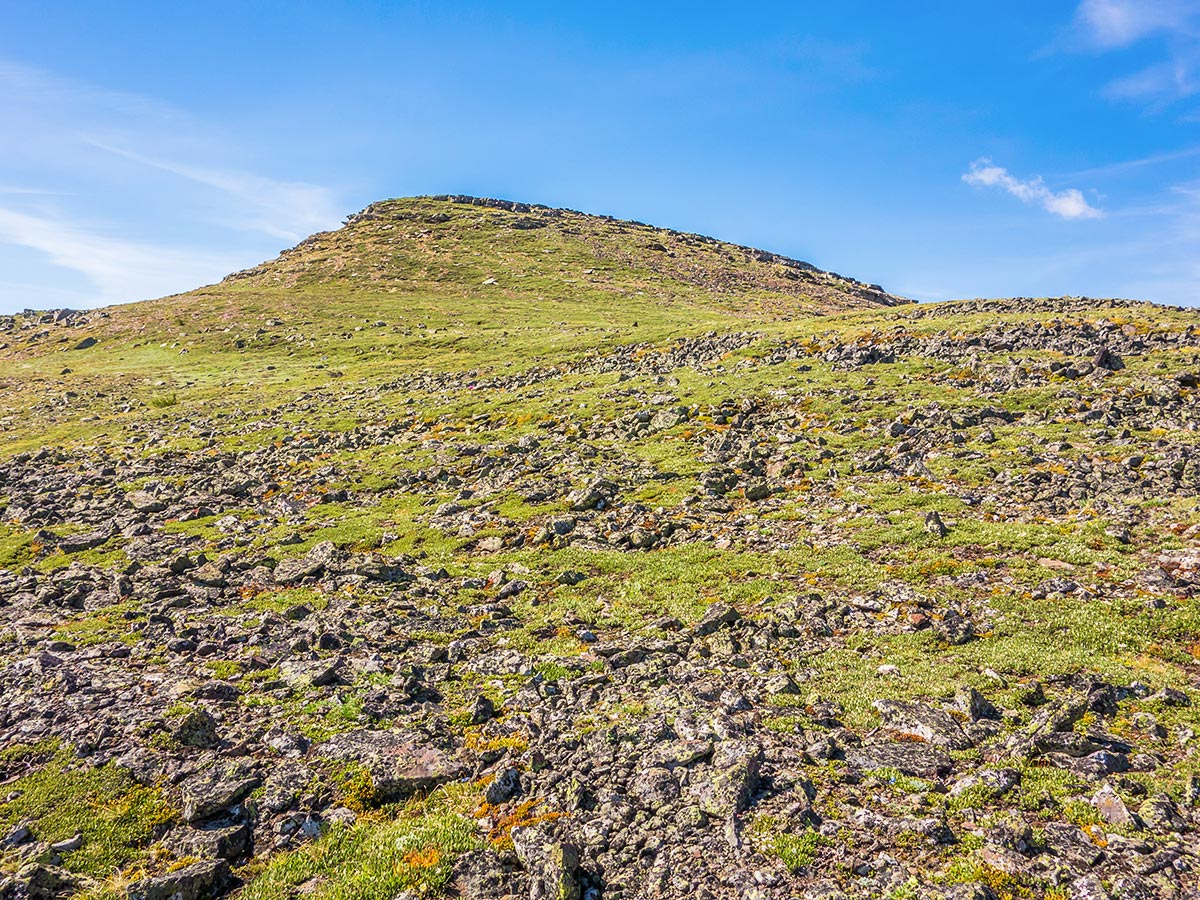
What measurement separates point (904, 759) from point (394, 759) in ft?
37.3

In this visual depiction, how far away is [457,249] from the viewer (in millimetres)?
164375

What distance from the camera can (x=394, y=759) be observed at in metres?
14.5

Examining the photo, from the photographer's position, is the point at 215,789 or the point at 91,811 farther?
the point at 215,789

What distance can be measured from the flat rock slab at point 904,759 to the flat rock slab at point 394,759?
8.82m

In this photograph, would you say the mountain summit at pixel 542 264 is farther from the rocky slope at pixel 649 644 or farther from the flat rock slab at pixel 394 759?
the flat rock slab at pixel 394 759

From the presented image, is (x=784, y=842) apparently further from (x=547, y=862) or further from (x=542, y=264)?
(x=542, y=264)

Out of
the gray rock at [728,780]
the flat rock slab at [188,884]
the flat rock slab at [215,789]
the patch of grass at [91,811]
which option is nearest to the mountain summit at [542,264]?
the gray rock at [728,780]

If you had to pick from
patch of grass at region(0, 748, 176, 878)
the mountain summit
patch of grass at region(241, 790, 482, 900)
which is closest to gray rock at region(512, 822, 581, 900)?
patch of grass at region(241, 790, 482, 900)

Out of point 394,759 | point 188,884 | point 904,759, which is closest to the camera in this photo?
point 188,884

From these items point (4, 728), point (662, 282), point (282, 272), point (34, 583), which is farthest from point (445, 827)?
point (282, 272)

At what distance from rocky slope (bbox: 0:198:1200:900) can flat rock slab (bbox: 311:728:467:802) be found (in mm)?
91

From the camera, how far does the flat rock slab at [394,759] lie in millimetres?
13695

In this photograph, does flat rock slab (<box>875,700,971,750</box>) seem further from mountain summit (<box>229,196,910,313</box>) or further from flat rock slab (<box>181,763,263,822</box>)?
mountain summit (<box>229,196,910,313</box>)

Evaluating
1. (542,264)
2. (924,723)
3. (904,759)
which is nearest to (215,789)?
(904,759)
